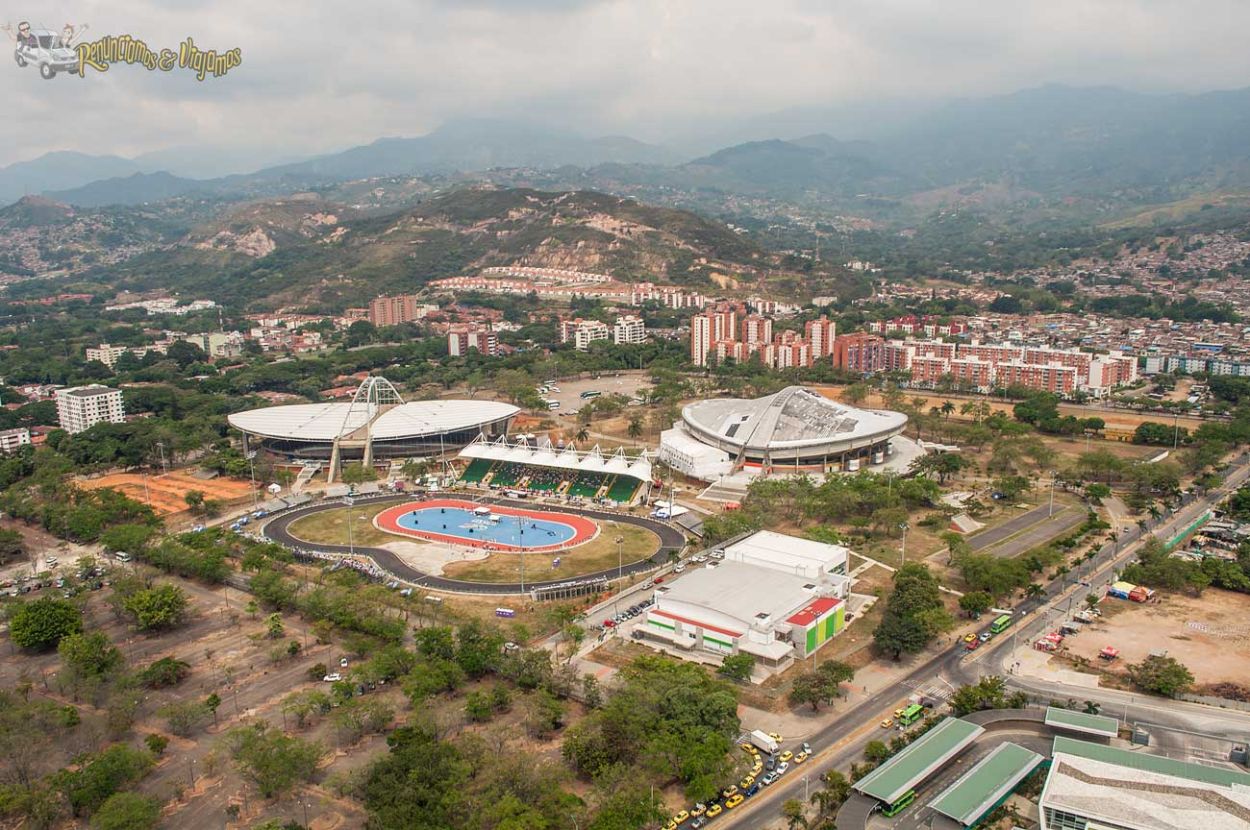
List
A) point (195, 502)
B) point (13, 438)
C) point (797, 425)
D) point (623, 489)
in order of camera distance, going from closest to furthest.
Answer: point (195, 502) → point (623, 489) → point (797, 425) → point (13, 438)

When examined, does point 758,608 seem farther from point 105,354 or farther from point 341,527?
point 105,354

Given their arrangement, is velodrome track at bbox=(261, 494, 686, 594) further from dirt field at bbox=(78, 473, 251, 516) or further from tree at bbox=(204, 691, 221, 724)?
tree at bbox=(204, 691, 221, 724)

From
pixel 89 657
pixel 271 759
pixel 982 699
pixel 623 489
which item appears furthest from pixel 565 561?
pixel 982 699

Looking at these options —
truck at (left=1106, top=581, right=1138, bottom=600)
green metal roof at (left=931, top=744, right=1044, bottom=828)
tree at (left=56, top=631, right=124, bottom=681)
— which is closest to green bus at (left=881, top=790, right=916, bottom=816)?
green metal roof at (left=931, top=744, right=1044, bottom=828)

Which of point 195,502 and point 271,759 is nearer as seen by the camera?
point 271,759

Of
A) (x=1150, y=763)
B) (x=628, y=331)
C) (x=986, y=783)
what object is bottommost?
(x=986, y=783)

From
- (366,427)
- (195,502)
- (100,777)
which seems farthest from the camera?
(366,427)

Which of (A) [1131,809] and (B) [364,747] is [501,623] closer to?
(B) [364,747]
